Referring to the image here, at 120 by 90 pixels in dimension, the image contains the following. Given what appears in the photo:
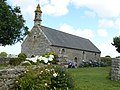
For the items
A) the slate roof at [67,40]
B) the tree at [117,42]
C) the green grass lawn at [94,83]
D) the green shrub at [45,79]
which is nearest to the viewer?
the green shrub at [45,79]

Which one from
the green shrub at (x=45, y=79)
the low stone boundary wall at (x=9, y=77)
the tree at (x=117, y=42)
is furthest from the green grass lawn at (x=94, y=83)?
the tree at (x=117, y=42)

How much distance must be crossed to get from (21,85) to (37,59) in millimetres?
2345

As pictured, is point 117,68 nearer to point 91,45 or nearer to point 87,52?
point 87,52

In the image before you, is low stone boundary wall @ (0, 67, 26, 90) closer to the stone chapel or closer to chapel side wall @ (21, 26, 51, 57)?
the stone chapel

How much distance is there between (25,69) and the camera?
8.24 meters

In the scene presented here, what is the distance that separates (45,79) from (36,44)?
39.2 meters

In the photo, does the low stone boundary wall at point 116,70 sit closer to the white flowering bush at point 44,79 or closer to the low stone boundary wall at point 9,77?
the white flowering bush at point 44,79

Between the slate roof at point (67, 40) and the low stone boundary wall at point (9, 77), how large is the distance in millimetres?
36510

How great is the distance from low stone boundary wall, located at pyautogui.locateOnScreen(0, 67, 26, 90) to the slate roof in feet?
120

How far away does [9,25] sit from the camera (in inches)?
1283

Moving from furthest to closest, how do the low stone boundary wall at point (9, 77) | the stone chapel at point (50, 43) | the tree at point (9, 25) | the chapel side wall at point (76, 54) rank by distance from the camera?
the chapel side wall at point (76, 54)
the stone chapel at point (50, 43)
the tree at point (9, 25)
the low stone boundary wall at point (9, 77)

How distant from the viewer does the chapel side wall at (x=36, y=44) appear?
4525 centimetres

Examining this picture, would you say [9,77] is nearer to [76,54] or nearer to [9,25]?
[9,25]

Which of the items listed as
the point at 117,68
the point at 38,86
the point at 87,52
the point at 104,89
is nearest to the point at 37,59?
the point at 38,86
